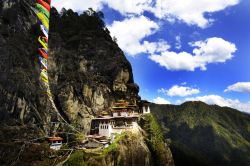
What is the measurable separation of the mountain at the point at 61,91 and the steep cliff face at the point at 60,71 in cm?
18

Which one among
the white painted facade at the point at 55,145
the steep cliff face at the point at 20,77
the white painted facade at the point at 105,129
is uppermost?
the steep cliff face at the point at 20,77

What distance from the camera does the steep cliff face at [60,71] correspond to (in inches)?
1786

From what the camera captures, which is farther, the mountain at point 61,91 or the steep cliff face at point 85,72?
the steep cliff face at point 85,72

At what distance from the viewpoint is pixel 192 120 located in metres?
197

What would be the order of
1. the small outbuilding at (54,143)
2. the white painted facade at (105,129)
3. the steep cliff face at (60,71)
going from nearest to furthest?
the small outbuilding at (54,143), the steep cliff face at (60,71), the white painted facade at (105,129)

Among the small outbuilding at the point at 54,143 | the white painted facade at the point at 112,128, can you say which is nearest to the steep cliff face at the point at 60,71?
the small outbuilding at the point at 54,143

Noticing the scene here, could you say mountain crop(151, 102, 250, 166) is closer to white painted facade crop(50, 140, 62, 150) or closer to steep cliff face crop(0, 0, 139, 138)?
steep cliff face crop(0, 0, 139, 138)

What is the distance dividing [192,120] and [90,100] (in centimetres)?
15284

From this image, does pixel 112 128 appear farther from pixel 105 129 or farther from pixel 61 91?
pixel 61 91

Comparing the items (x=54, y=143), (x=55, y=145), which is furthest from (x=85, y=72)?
(x=55, y=145)

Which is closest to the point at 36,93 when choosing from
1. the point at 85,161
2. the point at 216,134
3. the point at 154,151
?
the point at 85,161

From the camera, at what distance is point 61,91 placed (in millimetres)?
57656

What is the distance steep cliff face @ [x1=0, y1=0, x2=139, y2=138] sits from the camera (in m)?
45.4

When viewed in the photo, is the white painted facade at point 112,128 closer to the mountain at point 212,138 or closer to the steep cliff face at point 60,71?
the steep cliff face at point 60,71
